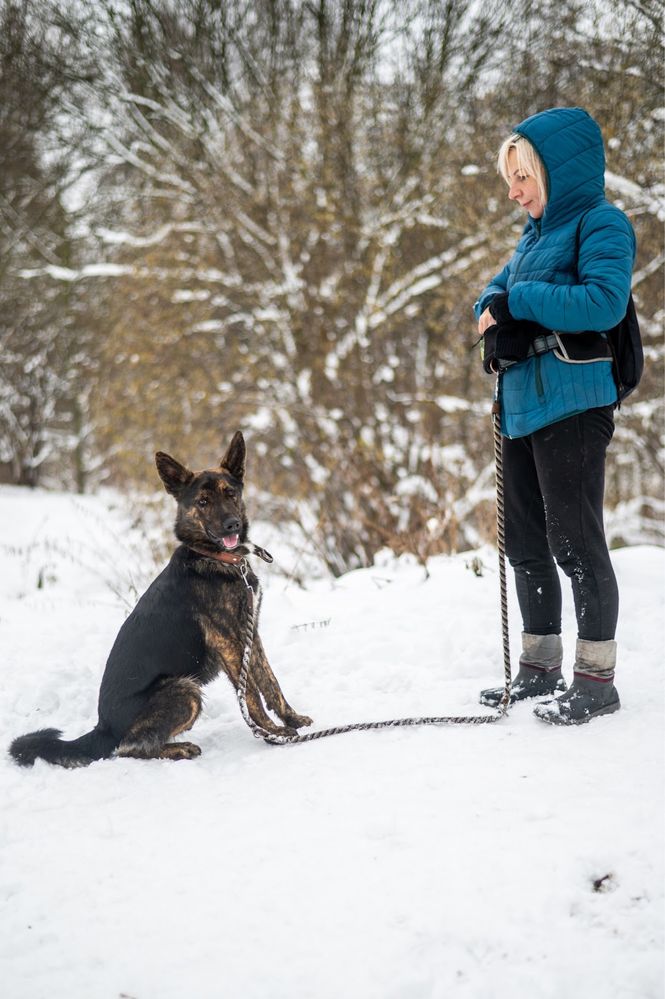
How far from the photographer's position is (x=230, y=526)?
10.2 feet

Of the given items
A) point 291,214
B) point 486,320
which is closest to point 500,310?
point 486,320

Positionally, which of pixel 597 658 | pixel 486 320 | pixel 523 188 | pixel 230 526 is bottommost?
pixel 597 658

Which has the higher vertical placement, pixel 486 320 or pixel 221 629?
pixel 486 320

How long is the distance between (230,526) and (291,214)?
1002 cm

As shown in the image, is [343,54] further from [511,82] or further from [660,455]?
[660,455]

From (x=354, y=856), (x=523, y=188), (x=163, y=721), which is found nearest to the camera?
(x=354, y=856)

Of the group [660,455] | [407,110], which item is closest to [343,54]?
[407,110]

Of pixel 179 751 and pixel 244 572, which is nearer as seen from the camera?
pixel 179 751

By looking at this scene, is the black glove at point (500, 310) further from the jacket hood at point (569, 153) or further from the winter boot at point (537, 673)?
the winter boot at point (537, 673)

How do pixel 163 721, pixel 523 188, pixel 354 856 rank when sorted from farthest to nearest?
1. pixel 163 721
2. pixel 523 188
3. pixel 354 856

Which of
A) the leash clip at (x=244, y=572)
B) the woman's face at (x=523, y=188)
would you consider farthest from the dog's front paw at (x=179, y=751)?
the woman's face at (x=523, y=188)

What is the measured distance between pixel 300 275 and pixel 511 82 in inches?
168

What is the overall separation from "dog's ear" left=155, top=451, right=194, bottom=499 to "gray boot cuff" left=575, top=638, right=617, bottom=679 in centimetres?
190

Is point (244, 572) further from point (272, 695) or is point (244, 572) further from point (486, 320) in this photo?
point (486, 320)
